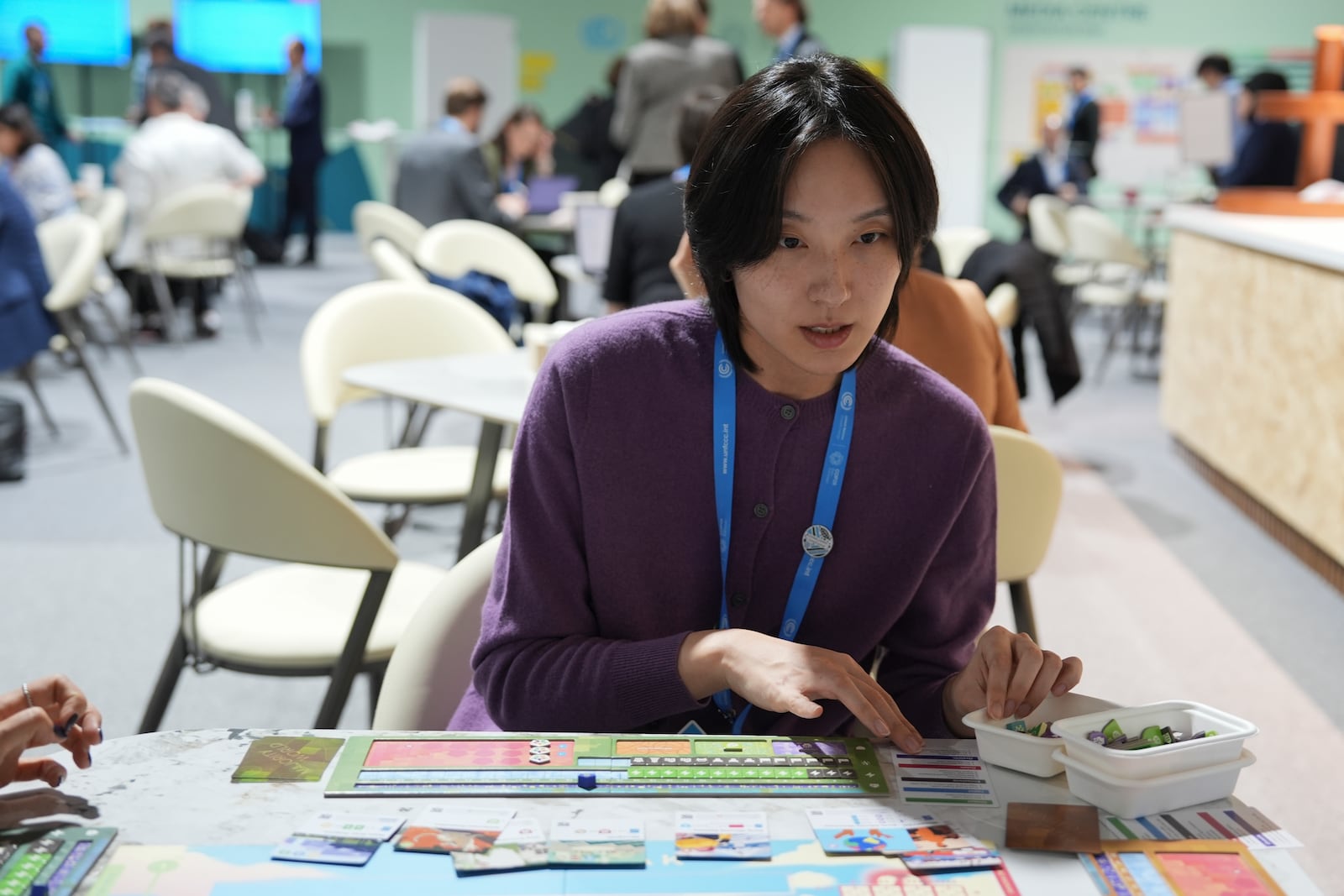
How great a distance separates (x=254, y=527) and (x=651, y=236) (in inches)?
66.3

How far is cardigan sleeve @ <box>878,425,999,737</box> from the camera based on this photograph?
4.06 ft

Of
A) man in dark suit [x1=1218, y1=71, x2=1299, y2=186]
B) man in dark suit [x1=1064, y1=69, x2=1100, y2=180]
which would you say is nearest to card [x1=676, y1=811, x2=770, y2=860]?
man in dark suit [x1=1218, y1=71, x2=1299, y2=186]

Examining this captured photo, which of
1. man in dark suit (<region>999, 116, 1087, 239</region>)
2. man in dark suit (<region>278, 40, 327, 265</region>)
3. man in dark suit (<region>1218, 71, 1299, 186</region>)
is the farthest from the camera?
man in dark suit (<region>278, 40, 327, 265</region>)

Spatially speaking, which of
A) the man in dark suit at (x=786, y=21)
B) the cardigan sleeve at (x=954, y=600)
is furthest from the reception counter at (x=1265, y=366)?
the cardigan sleeve at (x=954, y=600)

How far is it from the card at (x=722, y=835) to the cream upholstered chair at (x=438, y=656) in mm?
516

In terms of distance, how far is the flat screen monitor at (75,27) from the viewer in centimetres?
1135

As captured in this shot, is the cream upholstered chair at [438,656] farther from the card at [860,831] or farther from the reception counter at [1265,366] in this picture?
the reception counter at [1265,366]

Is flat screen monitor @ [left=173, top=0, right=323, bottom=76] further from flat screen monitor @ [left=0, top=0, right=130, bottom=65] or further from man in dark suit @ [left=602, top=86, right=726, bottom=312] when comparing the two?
man in dark suit @ [left=602, top=86, right=726, bottom=312]

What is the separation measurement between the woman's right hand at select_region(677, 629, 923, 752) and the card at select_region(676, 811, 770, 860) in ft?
0.42

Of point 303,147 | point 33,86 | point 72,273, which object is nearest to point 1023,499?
point 72,273

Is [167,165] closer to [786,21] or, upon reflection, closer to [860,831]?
[786,21]

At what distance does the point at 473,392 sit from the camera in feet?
8.36

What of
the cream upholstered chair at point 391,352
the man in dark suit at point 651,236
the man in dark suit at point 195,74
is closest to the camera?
the cream upholstered chair at point 391,352

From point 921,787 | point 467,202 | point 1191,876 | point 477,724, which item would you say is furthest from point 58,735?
point 467,202
